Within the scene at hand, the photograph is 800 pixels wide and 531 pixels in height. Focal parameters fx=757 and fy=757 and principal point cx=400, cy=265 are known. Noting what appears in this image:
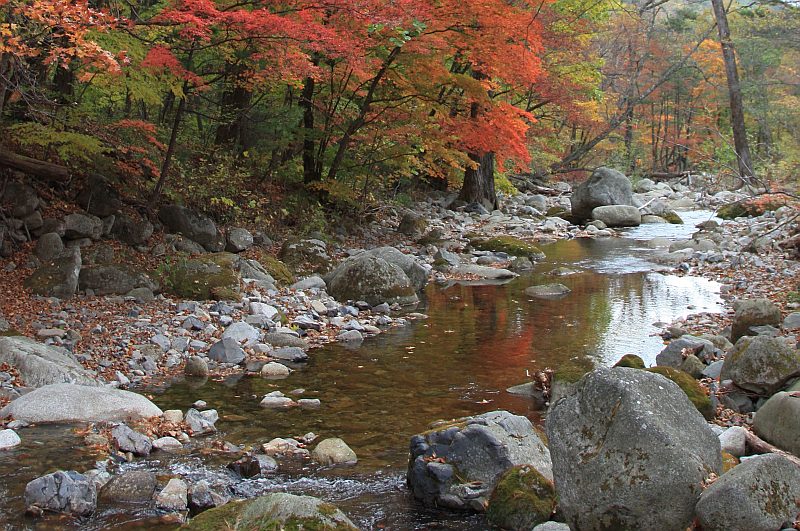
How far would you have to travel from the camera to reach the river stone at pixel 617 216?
2334 cm

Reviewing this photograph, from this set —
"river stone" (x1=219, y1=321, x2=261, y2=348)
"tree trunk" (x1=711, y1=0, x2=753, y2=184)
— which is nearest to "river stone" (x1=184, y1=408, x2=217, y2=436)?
"river stone" (x1=219, y1=321, x2=261, y2=348)

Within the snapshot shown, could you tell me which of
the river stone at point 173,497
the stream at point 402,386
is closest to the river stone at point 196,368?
the stream at point 402,386

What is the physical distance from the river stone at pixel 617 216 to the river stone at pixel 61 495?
2044 centimetres

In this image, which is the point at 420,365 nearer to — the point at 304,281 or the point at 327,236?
the point at 304,281

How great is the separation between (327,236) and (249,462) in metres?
10.3

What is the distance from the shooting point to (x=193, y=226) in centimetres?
1277

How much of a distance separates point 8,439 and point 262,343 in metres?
3.91

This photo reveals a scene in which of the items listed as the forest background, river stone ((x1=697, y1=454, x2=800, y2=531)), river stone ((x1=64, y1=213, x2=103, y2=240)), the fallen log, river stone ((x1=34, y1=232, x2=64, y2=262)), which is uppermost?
the forest background

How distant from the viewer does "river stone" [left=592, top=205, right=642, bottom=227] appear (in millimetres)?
23344

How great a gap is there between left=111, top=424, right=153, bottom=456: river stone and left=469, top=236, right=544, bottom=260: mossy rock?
12029mm

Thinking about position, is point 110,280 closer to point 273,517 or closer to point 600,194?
point 273,517

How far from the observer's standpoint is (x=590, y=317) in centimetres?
1120

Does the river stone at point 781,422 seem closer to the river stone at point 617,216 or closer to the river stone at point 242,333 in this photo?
the river stone at point 242,333

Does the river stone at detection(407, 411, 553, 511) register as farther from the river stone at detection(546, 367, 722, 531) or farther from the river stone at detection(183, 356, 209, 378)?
the river stone at detection(183, 356, 209, 378)
